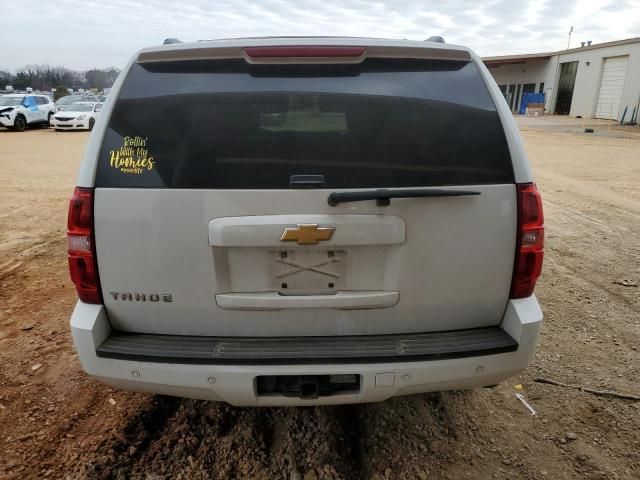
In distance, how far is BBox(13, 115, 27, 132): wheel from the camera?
2379 centimetres

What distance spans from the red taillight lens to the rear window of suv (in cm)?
5

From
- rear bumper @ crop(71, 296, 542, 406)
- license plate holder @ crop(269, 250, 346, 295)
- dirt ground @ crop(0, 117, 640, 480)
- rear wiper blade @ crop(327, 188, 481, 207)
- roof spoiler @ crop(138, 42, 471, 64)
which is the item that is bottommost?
dirt ground @ crop(0, 117, 640, 480)

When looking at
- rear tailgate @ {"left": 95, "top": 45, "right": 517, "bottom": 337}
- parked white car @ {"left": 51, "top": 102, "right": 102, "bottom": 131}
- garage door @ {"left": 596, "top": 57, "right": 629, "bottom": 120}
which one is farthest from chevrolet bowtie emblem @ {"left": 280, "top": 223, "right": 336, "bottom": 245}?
garage door @ {"left": 596, "top": 57, "right": 629, "bottom": 120}

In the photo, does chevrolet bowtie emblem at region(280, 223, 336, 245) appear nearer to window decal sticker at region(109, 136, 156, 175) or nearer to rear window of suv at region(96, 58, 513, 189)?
rear window of suv at region(96, 58, 513, 189)

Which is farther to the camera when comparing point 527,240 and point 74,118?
point 74,118

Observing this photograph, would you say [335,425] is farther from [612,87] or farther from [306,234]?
[612,87]

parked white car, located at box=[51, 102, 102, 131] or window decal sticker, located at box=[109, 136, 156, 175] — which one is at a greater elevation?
window decal sticker, located at box=[109, 136, 156, 175]

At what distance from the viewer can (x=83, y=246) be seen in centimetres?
215

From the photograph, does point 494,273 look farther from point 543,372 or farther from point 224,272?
point 543,372

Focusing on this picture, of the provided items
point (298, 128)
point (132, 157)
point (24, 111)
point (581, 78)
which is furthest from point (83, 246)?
point (581, 78)

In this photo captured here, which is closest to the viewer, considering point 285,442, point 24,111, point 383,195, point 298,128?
point 383,195

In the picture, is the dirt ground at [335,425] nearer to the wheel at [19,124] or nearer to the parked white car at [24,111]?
the parked white car at [24,111]

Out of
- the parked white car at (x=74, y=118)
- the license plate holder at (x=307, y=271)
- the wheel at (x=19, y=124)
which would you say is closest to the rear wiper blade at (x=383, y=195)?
the license plate holder at (x=307, y=271)

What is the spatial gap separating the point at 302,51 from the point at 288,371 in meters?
1.42
